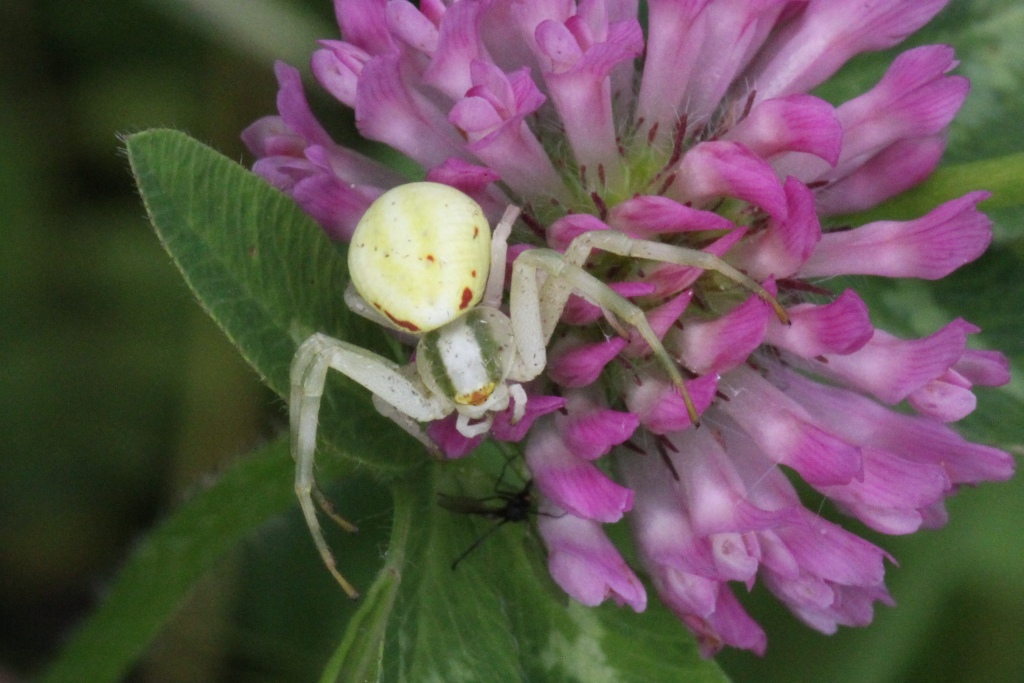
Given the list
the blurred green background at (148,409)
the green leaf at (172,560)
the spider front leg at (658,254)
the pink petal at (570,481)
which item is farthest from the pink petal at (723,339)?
the blurred green background at (148,409)

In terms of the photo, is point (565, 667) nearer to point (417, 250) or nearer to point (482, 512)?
point (482, 512)

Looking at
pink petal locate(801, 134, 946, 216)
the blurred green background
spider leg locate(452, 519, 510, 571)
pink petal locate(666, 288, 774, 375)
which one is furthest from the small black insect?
the blurred green background

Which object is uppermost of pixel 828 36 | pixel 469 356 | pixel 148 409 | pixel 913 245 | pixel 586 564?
pixel 828 36

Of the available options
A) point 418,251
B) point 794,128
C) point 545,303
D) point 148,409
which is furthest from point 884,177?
point 148,409

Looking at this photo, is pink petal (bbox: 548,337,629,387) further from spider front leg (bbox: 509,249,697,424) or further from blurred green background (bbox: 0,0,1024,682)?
blurred green background (bbox: 0,0,1024,682)

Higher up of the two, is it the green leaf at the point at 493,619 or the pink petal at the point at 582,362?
the pink petal at the point at 582,362

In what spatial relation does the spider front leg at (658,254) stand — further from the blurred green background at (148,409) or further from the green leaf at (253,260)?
the blurred green background at (148,409)

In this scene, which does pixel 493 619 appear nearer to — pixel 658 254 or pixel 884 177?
pixel 658 254
